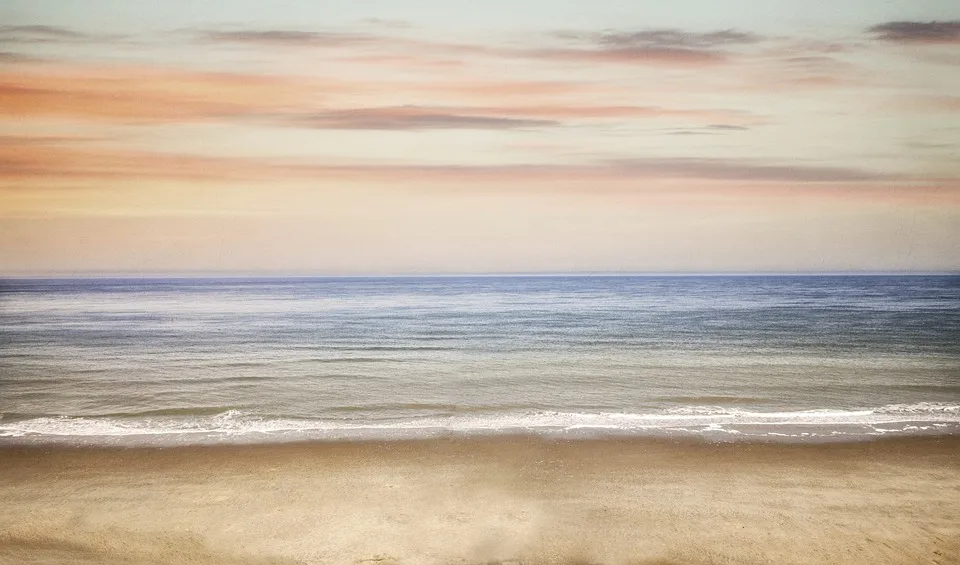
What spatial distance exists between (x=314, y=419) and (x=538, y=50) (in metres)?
9.15

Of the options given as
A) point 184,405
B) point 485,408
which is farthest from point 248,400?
point 485,408

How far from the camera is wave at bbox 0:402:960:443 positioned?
8.30 m

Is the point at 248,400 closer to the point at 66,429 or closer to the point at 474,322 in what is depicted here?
the point at 66,429

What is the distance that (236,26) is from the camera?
1205 centimetres

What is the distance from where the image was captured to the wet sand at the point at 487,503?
17.0ft

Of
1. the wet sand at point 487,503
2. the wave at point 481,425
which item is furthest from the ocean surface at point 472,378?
the wet sand at point 487,503

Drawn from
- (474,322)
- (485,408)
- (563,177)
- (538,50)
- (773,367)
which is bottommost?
(474,322)

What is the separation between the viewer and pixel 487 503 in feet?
19.9

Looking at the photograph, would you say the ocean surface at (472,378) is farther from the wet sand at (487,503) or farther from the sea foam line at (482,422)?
the wet sand at (487,503)

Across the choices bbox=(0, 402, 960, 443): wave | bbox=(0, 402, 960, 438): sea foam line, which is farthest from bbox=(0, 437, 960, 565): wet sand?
bbox=(0, 402, 960, 438): sea foam line

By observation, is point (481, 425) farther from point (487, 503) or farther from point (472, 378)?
point (472, 378)

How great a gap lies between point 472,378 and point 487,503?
604cm

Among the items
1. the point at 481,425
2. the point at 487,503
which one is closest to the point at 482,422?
the point at 481,425

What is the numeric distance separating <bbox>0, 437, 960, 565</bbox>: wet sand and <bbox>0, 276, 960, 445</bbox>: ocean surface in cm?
75
